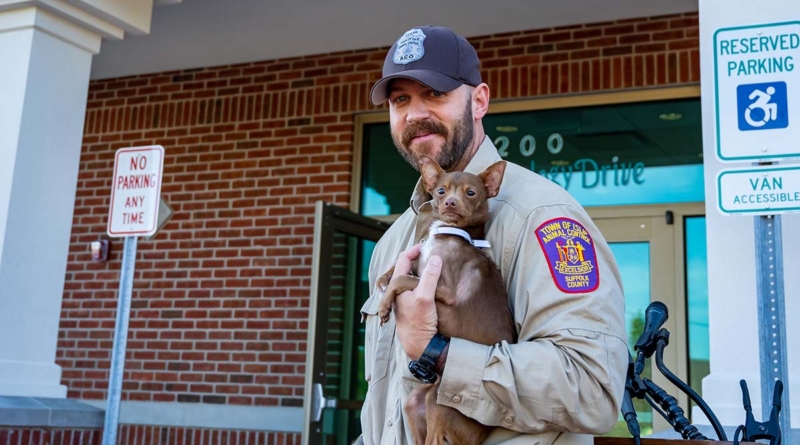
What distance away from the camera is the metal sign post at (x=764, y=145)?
2.94 metres

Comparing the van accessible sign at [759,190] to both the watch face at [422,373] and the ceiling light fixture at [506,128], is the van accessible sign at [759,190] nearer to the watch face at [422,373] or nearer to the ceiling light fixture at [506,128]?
the watch face at [422,373]

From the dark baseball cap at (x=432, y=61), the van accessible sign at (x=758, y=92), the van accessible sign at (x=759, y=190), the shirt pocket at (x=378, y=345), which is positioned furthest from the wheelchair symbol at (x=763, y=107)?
the shirt pocket at (x=378, y=345)

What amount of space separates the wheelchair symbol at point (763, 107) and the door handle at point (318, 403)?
4158 mm

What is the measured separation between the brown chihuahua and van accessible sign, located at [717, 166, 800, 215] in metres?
1.17

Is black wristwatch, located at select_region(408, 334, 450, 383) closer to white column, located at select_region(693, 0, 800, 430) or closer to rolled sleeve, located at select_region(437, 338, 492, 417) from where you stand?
rolled sleeve, located at select_region(437, 338, 492, 417)

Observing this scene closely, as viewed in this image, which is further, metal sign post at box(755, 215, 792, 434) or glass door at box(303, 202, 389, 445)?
glass door at box(303, 202, 389, 445)

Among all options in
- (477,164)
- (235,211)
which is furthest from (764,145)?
(235,211)

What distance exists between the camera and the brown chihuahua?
1936mm

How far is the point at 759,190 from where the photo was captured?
2996mm

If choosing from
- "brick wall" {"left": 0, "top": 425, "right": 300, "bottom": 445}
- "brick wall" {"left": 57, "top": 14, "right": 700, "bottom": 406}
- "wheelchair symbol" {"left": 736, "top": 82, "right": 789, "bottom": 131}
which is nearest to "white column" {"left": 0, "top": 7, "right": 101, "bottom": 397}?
"brick wall" {"left": 0, "top": 425, "right": 300, "bottom": 445}

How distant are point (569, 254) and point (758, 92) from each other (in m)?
1.44

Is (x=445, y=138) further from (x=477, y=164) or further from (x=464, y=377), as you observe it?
(x=464, y=377)

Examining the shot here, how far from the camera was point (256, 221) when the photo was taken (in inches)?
304

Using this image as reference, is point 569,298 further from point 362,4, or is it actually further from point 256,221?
point 256,221
